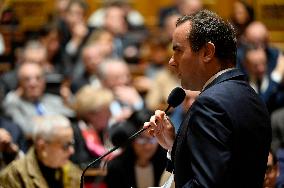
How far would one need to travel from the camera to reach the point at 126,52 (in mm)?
9055

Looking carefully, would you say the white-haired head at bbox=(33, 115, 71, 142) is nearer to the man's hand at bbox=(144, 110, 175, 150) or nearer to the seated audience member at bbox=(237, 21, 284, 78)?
the man's hand at bbox=(144, 110, 175, 150)

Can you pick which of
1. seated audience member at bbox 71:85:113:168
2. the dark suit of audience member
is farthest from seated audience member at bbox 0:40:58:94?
the dark suit of audience member

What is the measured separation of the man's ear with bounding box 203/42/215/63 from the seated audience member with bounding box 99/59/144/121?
4.29 metres

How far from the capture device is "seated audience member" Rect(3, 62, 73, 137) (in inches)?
274

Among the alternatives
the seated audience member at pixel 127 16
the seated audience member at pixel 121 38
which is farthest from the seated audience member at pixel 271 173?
the seated audience member at pixel 127 16

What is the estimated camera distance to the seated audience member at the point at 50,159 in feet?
15.5

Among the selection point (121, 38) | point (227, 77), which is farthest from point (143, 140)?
point (121, 38)

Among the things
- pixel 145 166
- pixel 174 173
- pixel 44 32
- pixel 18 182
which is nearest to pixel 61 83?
pixel 44 32

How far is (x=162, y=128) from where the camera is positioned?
2.99 meters

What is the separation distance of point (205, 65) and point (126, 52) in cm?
622

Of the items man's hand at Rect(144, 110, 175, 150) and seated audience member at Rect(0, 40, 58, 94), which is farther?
seated audience member at Rect(0, 40, 58, 94)

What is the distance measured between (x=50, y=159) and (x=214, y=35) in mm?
2246

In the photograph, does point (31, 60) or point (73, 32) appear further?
point (73, 32)

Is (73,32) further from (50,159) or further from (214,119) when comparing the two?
(214,119)
